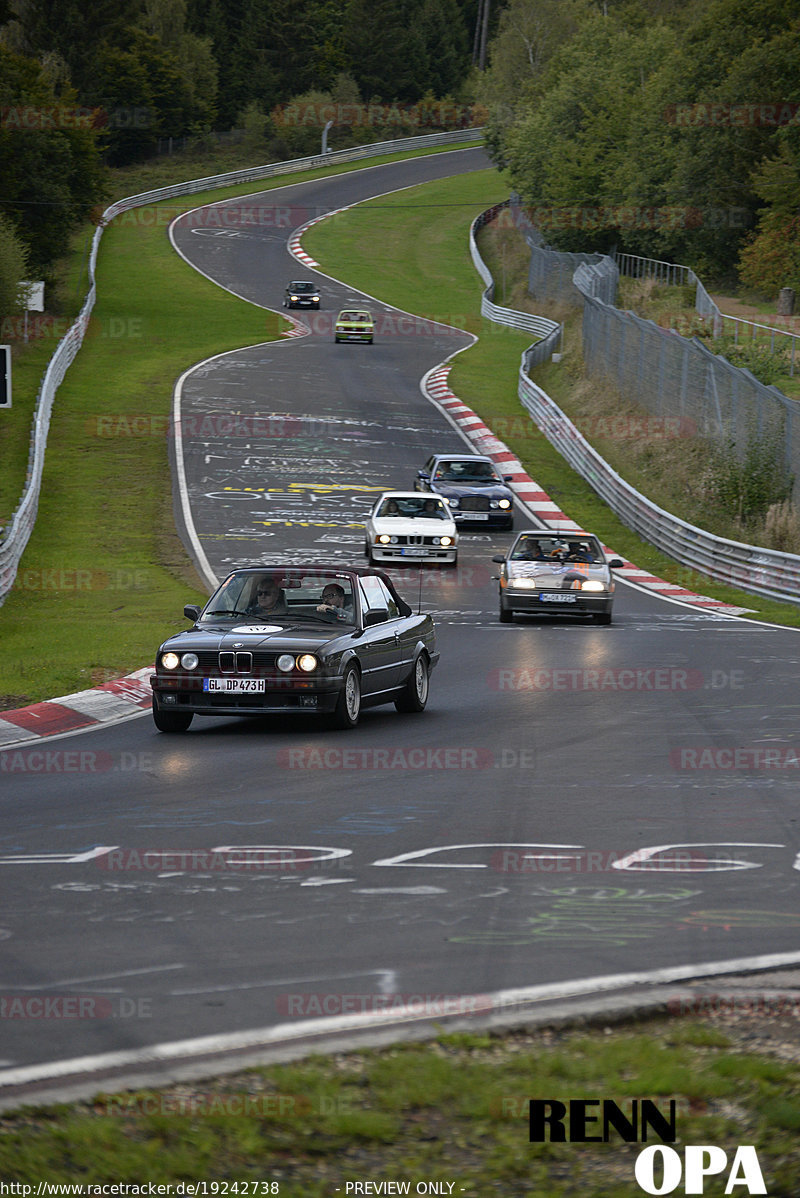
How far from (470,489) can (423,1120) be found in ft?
101

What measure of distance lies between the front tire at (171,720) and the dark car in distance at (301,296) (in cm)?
5795

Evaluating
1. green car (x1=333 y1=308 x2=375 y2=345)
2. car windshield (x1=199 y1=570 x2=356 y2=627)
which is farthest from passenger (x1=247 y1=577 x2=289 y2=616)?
green car (x1=333 y1=308 x2=375 y2=345)

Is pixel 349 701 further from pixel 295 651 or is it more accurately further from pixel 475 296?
pixel 475 296

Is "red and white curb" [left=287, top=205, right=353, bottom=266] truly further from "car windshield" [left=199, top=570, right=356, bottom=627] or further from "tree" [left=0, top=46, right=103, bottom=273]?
"car windshield" [left=199, top=570, right=356, bottom=627]

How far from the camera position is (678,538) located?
32.2 meters

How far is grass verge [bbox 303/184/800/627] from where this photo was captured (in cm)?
3481

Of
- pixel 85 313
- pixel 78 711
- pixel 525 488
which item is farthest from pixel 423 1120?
pixel 85 313

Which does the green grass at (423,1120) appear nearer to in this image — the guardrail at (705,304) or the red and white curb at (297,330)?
the guardrail at (705,304)

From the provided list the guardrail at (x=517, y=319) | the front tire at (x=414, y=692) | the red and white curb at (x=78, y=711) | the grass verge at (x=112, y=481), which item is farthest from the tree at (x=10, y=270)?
the front tire at (x=414, y=692)

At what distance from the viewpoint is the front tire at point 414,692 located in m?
15.1

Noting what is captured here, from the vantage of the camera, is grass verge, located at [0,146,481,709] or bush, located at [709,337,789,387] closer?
grass verge, located at [0,146,481,709]

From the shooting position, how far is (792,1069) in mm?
4879

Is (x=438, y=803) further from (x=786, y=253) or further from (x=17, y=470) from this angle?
(x=786, y=253)

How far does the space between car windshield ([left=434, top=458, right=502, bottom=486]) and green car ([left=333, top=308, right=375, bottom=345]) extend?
1101 inches
